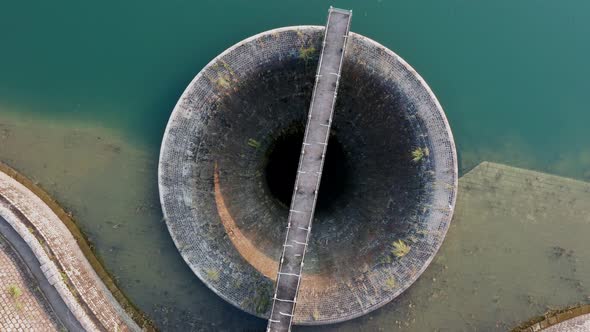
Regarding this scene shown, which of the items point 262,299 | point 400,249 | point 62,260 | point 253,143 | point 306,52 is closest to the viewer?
point 400,249

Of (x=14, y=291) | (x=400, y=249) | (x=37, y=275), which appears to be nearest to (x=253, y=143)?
(x=400, y=249)

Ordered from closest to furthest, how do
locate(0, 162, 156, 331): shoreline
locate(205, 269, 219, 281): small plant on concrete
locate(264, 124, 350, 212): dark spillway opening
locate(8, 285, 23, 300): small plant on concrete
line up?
1. locate(8, 285, 23, 300): small plant on concrete
2. locate(205, 269, 219, 281): small plant on concrete
3. locate(0, 162, 156, 331): shoreline
4. locate(264, 124, 350, 212): dark spillway opening

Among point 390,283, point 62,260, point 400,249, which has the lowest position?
point 62,260

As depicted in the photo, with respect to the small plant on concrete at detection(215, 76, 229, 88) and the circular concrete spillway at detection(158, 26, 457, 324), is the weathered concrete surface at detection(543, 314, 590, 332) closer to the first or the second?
the circular concrete spillway at detection(158, 26, 457, 324)

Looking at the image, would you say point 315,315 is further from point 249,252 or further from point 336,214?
point 336,214

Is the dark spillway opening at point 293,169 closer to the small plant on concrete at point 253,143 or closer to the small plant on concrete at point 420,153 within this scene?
the small plant on concrete at point 253,143

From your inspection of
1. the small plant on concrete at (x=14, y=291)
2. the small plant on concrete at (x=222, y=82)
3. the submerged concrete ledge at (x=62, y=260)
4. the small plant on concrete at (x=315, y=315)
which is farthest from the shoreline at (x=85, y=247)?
the small plant on concrete at (x=222, y=82)

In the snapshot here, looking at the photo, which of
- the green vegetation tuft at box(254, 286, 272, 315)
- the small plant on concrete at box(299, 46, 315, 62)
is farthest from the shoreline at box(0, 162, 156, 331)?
Answer: the small plant on concrete at box(299, 46, 315, 62)
